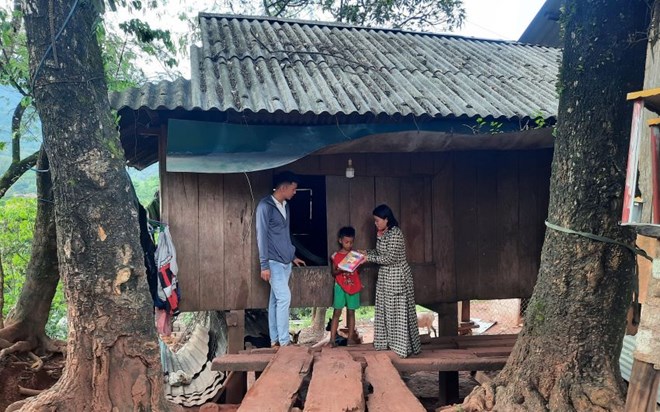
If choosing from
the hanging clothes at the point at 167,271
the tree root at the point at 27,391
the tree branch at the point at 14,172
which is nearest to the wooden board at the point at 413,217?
the hanging clothes at the point at 167,271

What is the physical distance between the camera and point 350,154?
5.77 meters

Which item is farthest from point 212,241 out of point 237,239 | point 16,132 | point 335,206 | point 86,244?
point 16,132

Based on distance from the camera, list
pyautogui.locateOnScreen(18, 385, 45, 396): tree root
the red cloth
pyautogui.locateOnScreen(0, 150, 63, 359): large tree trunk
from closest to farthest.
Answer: pyautogui.locateOnScreen(18, 385, 45, 396): tree root, the red cloth, pyautogui.locateOnScreen(0, 150, 63, 359): large tree trunk

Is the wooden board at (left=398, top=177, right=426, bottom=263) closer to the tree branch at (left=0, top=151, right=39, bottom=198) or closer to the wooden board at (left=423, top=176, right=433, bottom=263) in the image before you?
the wooden board at (left=423, top=176, right=433, bottom=263)

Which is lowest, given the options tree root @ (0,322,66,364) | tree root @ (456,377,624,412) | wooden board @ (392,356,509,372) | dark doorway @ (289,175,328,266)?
tree root @ (0,322,66,364)

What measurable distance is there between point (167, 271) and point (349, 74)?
3310mm

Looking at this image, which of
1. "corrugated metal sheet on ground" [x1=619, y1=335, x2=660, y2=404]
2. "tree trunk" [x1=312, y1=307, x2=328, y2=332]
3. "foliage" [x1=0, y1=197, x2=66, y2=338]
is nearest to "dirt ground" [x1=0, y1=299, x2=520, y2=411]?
"tree trunk" [x1=312, y1=307, x2=328, y2=332]

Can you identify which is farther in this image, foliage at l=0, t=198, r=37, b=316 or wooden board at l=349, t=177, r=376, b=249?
foliage at l=0, t=198, r=37, b=316

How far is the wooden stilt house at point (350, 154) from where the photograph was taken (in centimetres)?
481

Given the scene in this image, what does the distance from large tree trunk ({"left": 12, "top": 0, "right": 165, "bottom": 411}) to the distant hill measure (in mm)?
2792

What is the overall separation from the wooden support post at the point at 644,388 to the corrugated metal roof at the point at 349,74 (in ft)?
10.7

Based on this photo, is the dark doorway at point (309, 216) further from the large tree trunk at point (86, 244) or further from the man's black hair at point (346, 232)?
the large tree trunk at point (86, 244)

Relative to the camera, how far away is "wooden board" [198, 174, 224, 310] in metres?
5.37

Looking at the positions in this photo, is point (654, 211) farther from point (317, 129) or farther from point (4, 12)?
point (4, 12)
